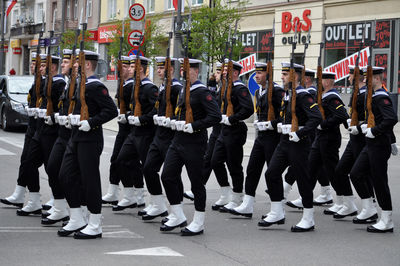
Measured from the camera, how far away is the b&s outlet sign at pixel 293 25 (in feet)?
95.6

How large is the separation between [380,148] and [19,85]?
1606 cm

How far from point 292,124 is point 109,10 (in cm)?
3898

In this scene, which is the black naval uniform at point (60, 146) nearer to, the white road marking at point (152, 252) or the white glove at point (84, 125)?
the white glove at point (84, 125)

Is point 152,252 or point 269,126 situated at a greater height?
point 269,126

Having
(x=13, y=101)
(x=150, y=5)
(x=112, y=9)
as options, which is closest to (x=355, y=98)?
(x=13, y=101)

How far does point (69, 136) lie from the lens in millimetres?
8109

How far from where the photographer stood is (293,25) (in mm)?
29953

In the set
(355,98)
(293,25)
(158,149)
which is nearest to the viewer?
(158,149)

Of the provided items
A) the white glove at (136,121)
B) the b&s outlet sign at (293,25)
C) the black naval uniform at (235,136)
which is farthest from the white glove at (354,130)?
the b&s outlet sign at (293,25)

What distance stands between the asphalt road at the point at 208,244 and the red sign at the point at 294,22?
66.0 ft

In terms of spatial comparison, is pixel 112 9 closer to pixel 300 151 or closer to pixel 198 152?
pixel 300 151

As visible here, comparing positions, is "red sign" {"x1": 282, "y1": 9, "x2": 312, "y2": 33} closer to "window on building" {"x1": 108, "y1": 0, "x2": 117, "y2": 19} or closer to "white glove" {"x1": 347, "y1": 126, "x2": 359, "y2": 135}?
"window on building" {"x1": 108, "y1": 0, "x2": 117, "y2": 19}

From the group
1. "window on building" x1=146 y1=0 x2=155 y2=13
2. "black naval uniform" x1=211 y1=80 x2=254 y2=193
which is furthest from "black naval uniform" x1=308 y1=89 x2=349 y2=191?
"window on building" x1=146 y1=0 x2=155 y2=13

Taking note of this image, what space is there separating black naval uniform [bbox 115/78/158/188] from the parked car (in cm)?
1243
